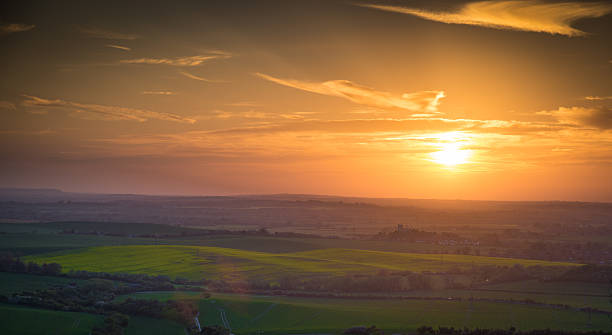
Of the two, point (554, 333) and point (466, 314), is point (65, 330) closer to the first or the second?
point (466, 314)

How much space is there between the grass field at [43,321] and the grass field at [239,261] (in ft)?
104

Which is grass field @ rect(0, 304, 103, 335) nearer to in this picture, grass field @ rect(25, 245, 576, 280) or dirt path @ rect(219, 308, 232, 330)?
dirt path @ rect(219, 308, 232, 330)

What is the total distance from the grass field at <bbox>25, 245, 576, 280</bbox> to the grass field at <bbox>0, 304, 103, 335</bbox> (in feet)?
104

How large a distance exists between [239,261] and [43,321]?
52218 millimetres

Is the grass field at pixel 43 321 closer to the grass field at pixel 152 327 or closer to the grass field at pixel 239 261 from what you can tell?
the grass field at pixel 152 327

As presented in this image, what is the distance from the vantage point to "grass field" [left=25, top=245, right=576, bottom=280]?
9725cm

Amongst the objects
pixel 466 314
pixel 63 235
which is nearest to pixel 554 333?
pixel 466 314

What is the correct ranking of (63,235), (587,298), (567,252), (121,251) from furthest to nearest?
(63,235), (567,252), (121,251), (587,298)

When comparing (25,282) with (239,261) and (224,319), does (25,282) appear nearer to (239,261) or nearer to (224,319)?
(224,319)

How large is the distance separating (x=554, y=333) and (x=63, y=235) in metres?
130

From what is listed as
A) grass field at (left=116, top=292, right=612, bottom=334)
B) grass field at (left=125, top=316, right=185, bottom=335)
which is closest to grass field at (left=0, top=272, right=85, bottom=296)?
grass field at (left=116, top=292, right=612, bottom=334)

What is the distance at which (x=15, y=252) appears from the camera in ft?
369

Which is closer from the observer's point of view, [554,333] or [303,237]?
[554,333]

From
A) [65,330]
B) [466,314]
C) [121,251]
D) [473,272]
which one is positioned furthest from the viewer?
[121,251]
